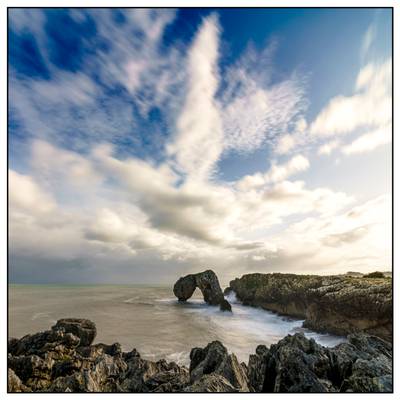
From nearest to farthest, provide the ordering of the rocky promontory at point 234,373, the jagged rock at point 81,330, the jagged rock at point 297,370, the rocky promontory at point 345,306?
the rocky promontory at point 234,373 → the jagged rock at point 297,370 → the jagged rock at point 81,330 → the rocky promontory at point 345,306

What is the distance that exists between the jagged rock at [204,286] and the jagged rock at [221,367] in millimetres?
44904

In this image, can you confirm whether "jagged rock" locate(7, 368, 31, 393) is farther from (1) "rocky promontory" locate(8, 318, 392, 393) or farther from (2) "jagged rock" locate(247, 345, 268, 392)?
(2) "jagged rock" locate(247, 345, 268, 392)

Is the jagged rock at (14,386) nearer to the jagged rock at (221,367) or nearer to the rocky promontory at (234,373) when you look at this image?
the rocky promontory at (234,373)

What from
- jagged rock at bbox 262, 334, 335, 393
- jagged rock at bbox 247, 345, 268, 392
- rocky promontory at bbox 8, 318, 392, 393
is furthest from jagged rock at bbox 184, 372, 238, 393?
jagged rock at bbox 247, 345, 268, 392

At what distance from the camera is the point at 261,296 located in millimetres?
55125

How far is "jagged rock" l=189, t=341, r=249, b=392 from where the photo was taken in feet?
29.7

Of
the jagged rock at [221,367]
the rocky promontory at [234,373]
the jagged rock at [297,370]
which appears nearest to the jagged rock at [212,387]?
the rocky promontory at [234,373]

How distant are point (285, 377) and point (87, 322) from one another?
61.8 ft

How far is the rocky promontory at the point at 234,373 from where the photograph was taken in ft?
24.9

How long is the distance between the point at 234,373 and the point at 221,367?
1.90 feet

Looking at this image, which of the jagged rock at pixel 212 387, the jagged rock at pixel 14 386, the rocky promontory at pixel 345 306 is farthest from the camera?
the rocky promontory at pixel 345 306

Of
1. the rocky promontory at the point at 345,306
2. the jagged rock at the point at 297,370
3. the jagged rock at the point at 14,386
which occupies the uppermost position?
the jagged rock at the point at 297,370
